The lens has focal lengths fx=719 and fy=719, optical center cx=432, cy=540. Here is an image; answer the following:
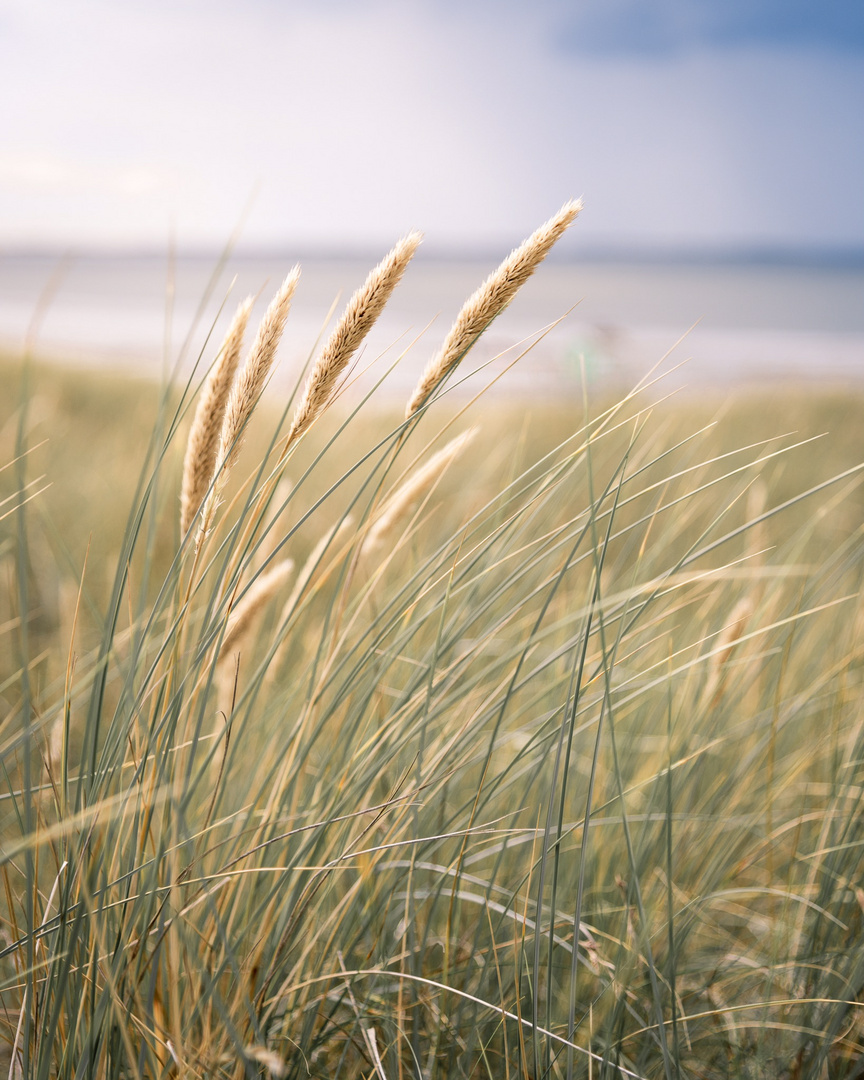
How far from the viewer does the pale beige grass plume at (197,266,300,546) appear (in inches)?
25.5

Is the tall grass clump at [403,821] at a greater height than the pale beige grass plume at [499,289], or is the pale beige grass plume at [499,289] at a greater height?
the pale beige grass plume at [499,289]

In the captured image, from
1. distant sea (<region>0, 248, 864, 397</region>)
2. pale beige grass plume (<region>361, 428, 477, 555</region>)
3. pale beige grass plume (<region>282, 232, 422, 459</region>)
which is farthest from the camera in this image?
distant sea (<region>0, 248, 864, 397</region>)

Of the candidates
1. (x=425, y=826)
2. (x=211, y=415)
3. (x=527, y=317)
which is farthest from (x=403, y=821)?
(x=527, y=317)

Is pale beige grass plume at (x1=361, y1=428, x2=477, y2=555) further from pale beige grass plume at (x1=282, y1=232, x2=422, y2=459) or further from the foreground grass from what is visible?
pale beige grass plume at (x1=282, y1=232, x2=422, y2=459)

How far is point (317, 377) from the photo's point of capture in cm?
65

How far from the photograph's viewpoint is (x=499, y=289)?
642 mm

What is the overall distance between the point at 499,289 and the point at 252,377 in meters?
0.24

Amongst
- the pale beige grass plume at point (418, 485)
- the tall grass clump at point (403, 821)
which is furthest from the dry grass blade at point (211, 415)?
the pale beige grass plume at point (418, 485)

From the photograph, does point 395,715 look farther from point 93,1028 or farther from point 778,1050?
point 778,1050

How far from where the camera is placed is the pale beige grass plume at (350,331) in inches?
24.9

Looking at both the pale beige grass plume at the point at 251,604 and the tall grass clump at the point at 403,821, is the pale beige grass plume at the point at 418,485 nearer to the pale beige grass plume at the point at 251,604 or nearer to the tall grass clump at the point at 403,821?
the tall grass clump at the point at 403,821

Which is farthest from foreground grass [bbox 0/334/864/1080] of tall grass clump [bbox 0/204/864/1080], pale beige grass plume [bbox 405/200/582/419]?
pale beige grass plume [bbox 405/200/582/419]

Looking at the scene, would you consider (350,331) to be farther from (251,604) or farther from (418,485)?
(251,604)

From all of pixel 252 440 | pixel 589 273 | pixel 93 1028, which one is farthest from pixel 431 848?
pixel 589 273
